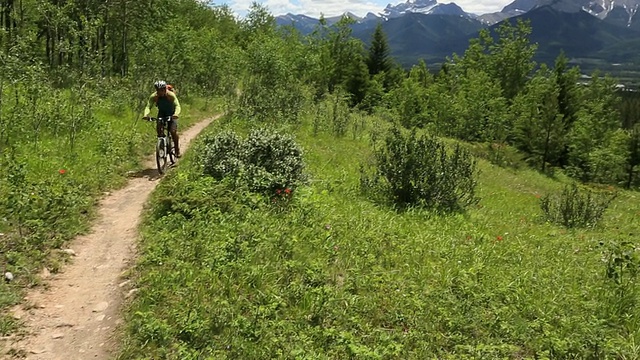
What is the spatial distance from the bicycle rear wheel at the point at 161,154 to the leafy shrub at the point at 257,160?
2.04m

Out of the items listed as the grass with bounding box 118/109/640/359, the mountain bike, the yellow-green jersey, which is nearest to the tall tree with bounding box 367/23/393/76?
the yellow-green jersey

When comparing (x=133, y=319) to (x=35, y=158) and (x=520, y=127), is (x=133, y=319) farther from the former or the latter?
(x=520, y=127)

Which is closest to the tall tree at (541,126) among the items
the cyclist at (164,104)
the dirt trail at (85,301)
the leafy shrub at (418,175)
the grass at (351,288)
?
the leafy shrub at (418,175)

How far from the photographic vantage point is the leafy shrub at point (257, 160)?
9.55 meters

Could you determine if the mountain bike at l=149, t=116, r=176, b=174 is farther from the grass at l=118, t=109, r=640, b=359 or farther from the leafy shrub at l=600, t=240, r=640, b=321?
the leafy shrub at l=600, t=240, r=640, b=321

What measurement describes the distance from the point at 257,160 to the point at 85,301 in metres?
4.93

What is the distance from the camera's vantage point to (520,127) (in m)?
48.8

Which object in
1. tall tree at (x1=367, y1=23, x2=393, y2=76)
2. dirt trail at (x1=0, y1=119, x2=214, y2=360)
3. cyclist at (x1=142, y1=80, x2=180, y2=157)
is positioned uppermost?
tall tree at (x1=367, y1=23, x2=393, y2=76)

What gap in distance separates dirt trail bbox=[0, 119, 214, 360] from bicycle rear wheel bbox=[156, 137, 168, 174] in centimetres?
336

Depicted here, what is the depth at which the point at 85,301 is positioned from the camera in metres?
6.04

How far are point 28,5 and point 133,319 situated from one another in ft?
96.9

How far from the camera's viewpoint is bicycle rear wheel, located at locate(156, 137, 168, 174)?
39.3 ft

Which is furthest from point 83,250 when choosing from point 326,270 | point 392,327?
point 392,327

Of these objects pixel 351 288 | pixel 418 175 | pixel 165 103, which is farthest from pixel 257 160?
pixel 351 288
